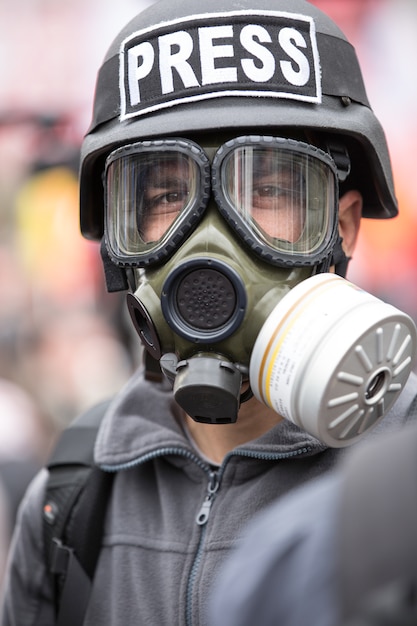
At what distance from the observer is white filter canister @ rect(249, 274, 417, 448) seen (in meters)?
1.77

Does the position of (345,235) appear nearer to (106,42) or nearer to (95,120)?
(95,120)

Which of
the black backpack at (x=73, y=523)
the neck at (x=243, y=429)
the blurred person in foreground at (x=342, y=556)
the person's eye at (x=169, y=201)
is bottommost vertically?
the black backpack at (x=73, y=523)

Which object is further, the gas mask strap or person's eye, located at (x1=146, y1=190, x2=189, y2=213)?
the gas mask strap

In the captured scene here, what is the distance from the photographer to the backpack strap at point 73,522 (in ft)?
7.48

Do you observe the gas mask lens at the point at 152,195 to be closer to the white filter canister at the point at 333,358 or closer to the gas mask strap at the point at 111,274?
the gas mask strap at the point at 111,274

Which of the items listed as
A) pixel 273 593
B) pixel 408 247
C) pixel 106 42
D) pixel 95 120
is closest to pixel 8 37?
pixel 106 42

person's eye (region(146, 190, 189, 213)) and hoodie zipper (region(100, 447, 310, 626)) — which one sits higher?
person's eye (region(146, 190, 189, 213))

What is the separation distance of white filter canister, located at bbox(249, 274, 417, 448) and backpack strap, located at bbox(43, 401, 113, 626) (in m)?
0.69

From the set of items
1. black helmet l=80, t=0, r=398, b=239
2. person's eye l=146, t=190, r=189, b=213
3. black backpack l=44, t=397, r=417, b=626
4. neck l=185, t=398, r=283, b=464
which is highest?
black helmet l=80, t=0, r=398, b=239

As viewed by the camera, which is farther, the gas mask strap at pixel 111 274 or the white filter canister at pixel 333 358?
the gas mask strap at pixel 111 274

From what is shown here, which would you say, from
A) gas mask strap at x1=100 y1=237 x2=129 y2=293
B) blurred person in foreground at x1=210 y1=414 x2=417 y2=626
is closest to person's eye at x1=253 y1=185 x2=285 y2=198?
gas mask strap at x1=100 y1=237 x2=129 y2=293

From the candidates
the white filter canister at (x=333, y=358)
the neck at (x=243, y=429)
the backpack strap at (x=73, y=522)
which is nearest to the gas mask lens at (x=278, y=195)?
the white filter canister at (x=333, y=358)

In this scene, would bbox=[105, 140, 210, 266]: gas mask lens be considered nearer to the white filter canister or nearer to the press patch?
the press patch

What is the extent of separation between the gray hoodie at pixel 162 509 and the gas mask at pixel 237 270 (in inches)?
7.8
